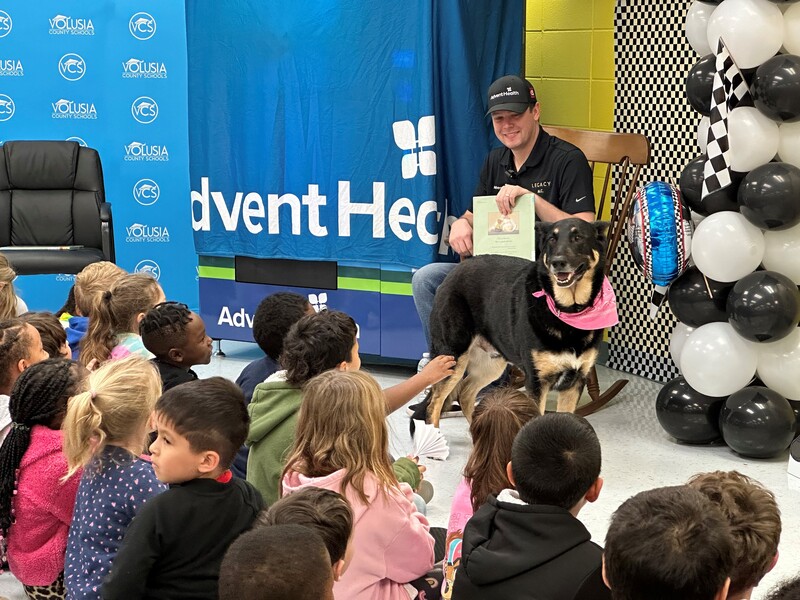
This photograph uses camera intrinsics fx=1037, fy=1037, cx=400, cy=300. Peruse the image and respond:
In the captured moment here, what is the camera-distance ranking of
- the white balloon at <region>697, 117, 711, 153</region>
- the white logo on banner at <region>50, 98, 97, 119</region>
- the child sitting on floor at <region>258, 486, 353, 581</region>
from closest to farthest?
the child sitting on floor at <region>258, 486, 353, 581</region>, the white balloon at <region>697, 117, 711, 153</region>, the white logo on banner at <region>50, 98, 97, 119</region>

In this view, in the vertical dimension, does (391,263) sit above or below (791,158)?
below

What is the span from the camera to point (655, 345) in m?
5.67

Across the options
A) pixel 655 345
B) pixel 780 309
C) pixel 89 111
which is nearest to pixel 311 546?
pixel 780 309

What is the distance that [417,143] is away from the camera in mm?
Answer: 5293

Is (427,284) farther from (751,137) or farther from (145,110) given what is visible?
(145,110)

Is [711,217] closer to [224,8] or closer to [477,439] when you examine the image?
[477,439]

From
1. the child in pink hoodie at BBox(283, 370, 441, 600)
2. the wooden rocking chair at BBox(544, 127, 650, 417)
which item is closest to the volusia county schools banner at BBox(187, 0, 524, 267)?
the wooden rocking chair at BBox(544, 127, 650, 417)

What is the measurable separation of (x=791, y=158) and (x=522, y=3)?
6.16 ft

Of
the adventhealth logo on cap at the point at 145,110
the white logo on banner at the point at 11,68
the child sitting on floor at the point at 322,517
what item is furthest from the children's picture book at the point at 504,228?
the white logo on banner at the point at 11,68

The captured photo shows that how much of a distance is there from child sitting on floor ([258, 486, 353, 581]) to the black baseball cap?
10.5 ft

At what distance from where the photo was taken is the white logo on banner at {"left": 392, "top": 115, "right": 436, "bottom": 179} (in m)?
5.25

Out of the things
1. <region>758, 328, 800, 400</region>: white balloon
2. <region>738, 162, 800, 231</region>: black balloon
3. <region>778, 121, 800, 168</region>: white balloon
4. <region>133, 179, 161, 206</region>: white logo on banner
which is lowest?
<region>758, 328, 800, 400</region>: white balloon

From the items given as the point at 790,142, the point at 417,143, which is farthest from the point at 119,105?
the point at 790,142

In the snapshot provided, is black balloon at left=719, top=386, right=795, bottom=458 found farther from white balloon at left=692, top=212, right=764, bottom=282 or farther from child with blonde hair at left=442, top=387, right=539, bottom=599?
child with blonde hair at left=442, top=387, right=539, bottom=599
